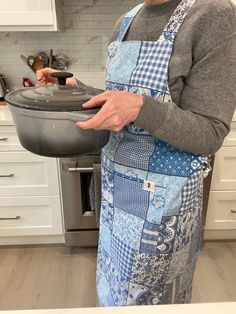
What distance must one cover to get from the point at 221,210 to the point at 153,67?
1253 millimetres

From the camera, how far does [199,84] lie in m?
0.65

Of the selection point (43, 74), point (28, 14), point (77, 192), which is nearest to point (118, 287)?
point (43, 74)

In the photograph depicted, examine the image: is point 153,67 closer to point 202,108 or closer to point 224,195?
point 202,108

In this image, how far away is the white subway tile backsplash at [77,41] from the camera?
6.02 ft

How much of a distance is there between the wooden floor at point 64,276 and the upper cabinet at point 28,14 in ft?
4.03

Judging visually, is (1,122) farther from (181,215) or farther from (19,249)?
(181,215)

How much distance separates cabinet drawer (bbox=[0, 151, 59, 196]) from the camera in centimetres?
157

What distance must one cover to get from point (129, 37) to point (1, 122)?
91cm

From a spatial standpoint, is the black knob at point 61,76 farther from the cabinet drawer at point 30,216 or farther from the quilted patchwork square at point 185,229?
the cabinet drawer at point 30,216

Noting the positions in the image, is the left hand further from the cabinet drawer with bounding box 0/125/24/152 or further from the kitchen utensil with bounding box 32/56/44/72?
the kitchen utensil with bounding box 32/56/44/72

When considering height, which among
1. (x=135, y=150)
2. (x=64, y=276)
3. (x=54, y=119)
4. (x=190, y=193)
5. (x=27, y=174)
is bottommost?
(x=64, y=276)

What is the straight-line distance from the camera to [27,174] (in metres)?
1.61

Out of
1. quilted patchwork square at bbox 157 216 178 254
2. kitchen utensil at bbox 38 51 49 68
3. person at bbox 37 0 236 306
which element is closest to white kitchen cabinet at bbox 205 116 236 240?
person at bbox 37 0 236 306

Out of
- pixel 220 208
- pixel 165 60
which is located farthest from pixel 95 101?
pixel 220 208
